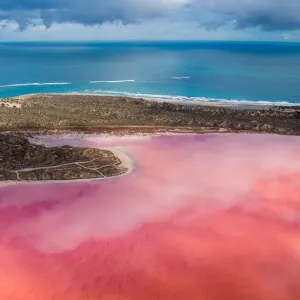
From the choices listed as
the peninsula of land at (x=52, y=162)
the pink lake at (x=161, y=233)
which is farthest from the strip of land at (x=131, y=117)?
the pink lake at (x=161, y=233)

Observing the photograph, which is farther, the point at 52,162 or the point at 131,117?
the point at 131,117

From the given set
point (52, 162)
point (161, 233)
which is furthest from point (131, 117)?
point (161, 233)

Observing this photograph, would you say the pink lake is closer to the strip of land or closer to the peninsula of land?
the peninsula of land

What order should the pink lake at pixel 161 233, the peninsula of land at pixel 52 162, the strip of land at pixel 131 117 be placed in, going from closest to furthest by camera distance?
the pink lake at pixel 161 233 → the peninsula of land at pixel 52 162 → the strip of land at pixel 131 117

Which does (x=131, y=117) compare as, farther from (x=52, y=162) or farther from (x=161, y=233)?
(x=161, y=233)

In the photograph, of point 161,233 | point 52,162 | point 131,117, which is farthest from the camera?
point 131,117

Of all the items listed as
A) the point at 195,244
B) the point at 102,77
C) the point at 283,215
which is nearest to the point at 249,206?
the point at 283,215

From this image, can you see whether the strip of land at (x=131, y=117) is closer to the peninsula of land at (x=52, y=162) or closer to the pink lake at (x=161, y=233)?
the peninsula of land at (x=52, y=162)
